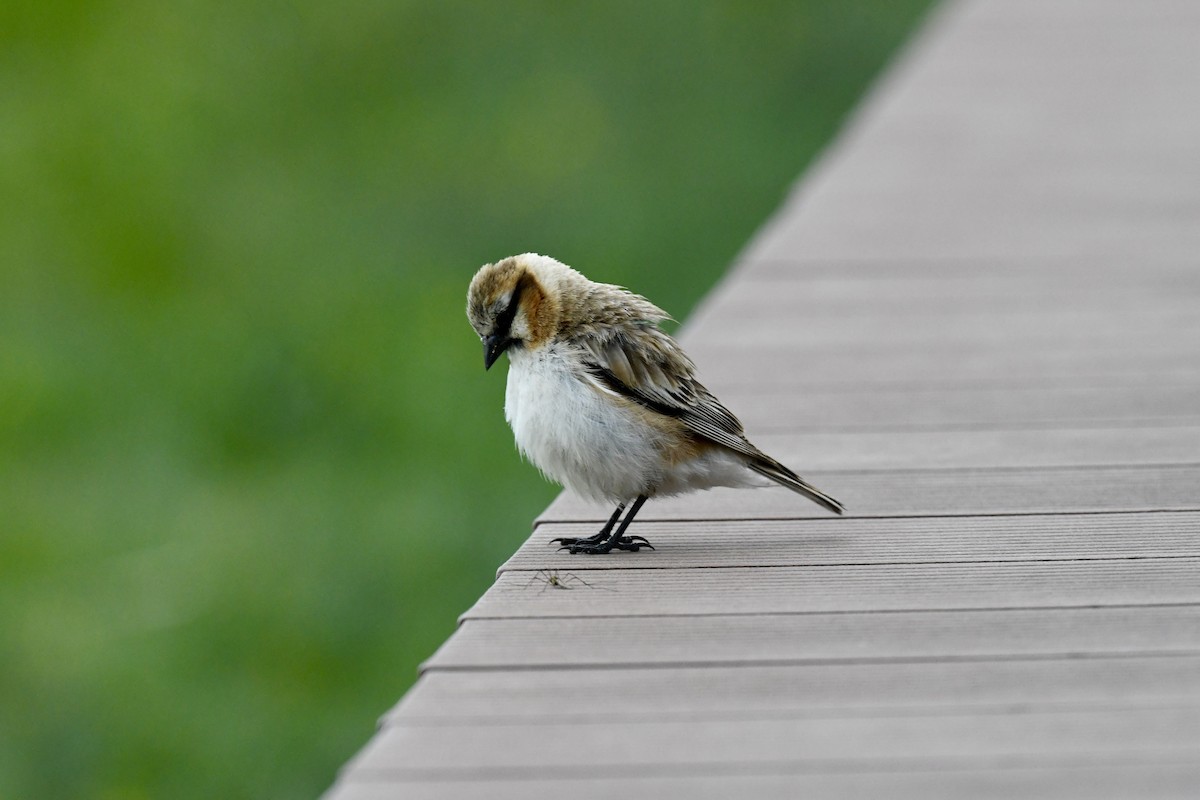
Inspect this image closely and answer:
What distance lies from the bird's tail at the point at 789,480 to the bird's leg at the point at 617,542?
0.92 feet

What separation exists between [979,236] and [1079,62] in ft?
19.8

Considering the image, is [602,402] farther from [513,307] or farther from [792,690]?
[792,690]

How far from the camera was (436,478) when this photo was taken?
8.84 metres

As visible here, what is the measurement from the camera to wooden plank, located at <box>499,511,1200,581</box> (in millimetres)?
3824

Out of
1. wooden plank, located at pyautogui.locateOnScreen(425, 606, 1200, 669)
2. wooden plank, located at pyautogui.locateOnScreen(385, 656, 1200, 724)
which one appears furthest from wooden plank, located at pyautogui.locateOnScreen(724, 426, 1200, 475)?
wooden plank, located at pyautogui.locateOnScreen(385, 656, 1200, 724)

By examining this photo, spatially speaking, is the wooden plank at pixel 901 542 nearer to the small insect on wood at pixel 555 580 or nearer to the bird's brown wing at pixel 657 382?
the small insect on wood at pixel 555 580

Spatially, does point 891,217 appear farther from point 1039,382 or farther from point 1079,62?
point 1079,62

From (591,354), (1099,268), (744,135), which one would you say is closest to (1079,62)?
(744,135)

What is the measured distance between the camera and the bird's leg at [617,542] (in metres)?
4.00

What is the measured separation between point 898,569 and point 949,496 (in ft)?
2.20

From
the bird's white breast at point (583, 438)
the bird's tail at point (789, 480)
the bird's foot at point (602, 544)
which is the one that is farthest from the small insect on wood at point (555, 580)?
the bird's tail at point (789, 480)

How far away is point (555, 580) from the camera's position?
3740 millimetres

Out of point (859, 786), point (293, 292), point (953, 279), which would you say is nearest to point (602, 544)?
point (859, 786)

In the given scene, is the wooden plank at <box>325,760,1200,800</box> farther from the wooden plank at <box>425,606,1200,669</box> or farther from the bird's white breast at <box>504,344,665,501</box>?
the bird's white breast at <box>504,344,665,501</box>
